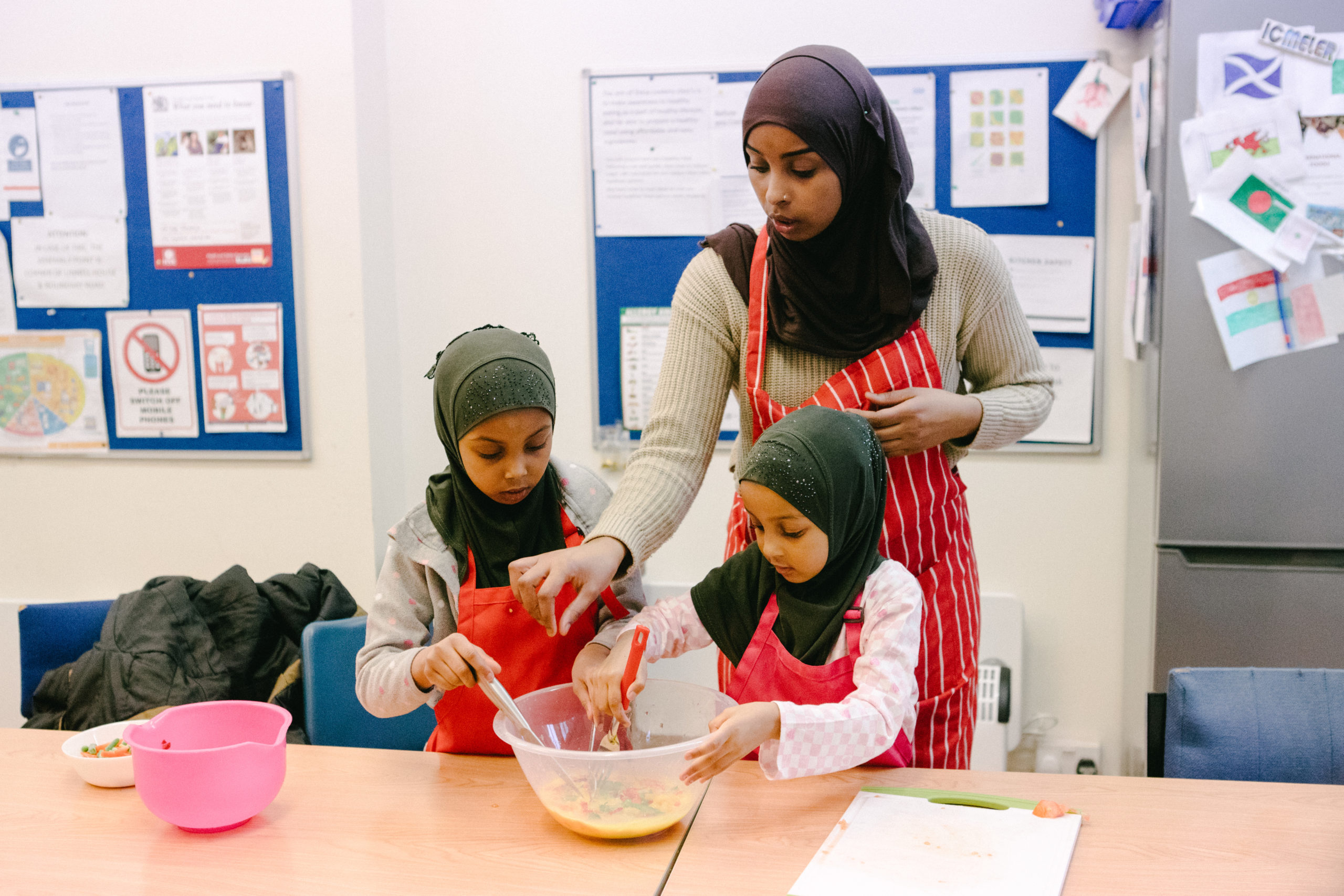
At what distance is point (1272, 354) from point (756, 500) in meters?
1.53

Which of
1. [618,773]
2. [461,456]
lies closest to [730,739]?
[618,773]

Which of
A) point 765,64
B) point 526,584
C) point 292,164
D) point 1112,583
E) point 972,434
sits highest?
point 765,64

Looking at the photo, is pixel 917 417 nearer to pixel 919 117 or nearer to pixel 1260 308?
pixel 1260 308

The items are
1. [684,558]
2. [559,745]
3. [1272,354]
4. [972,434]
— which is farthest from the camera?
[684,558]

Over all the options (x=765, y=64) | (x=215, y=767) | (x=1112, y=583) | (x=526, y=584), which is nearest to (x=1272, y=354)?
(x=1112, y=583)

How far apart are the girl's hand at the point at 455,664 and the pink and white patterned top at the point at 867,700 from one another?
211 mm

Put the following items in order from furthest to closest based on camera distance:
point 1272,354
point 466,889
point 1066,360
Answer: point 1066,360 < point 1272,354 < point 466,889

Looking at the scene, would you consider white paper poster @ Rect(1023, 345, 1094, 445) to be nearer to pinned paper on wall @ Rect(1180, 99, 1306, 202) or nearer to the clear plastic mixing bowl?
pinned paper on wall @ Rect(1180, 99, 1306, 202)

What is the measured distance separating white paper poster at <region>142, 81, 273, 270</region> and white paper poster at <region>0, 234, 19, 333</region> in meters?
0.47

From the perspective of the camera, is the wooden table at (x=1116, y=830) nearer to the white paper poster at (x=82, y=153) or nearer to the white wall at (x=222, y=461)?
the white wall at (x=222, y=461)

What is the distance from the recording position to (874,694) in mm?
1125

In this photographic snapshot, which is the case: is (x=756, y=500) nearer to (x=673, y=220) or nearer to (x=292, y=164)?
(x=673, y=220)

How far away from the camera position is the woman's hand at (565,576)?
1.20 meters

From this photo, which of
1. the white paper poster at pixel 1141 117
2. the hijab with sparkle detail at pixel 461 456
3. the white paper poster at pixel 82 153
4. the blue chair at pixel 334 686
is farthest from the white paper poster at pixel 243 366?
the white paper poster at pixel 1141 117
